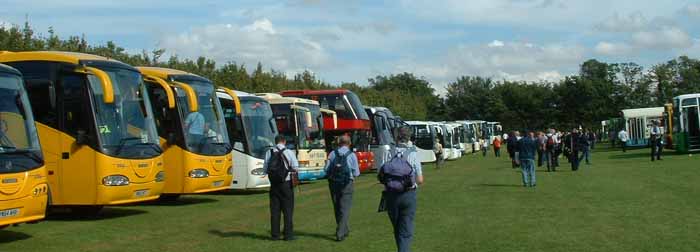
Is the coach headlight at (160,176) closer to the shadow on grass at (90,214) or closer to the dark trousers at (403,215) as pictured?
the shadow on grass at (90,214)

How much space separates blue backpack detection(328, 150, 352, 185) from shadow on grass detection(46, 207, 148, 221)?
6.46m

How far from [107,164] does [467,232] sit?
23.4 feet

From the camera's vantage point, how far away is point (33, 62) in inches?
673

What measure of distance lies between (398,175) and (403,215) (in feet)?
1.79

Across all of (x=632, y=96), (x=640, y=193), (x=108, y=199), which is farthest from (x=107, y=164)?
(x=632, y=96)

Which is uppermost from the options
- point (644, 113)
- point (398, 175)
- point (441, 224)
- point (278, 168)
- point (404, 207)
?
point (644, 113)

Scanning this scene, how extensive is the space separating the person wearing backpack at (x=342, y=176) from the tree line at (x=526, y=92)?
30.1m

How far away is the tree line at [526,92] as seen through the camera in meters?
55.4

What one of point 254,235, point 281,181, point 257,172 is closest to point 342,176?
point 281,181

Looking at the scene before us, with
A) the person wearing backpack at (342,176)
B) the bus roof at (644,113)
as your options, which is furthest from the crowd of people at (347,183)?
the bus roof at (644,113)

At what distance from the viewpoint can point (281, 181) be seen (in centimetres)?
1395

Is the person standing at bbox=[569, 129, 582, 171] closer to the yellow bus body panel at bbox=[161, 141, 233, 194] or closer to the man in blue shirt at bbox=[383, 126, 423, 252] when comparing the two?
the yellow bus body panel at bbox=[161, 141, 233, 194]

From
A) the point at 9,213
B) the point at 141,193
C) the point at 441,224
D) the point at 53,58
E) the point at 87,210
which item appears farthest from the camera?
the point at 87,210

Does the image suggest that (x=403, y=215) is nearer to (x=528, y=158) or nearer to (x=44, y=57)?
(x=44, y=57)
